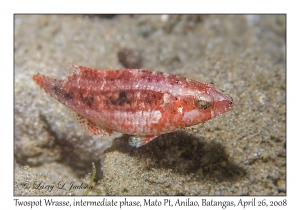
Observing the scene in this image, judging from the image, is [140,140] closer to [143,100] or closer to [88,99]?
[143,100]

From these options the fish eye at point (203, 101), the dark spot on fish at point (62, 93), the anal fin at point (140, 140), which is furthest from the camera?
the dark spot on fish at point (62, 93)

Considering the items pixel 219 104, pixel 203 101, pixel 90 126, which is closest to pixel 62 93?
pixel 90 126

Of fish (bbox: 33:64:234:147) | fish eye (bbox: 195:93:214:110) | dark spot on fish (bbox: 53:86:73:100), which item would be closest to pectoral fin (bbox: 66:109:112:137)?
fish (bbox: 33:64:234:147)

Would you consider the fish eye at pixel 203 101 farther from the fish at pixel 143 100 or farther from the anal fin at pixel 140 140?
the anal fin at pixel 140 140

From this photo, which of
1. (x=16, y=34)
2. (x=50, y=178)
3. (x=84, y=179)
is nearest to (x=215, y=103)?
(x=84, y=179)

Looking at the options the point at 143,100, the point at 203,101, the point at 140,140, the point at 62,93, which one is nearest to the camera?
the point at 203,101

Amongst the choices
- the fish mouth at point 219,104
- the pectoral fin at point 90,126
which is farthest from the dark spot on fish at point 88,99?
the fish mouth at point 219,104
